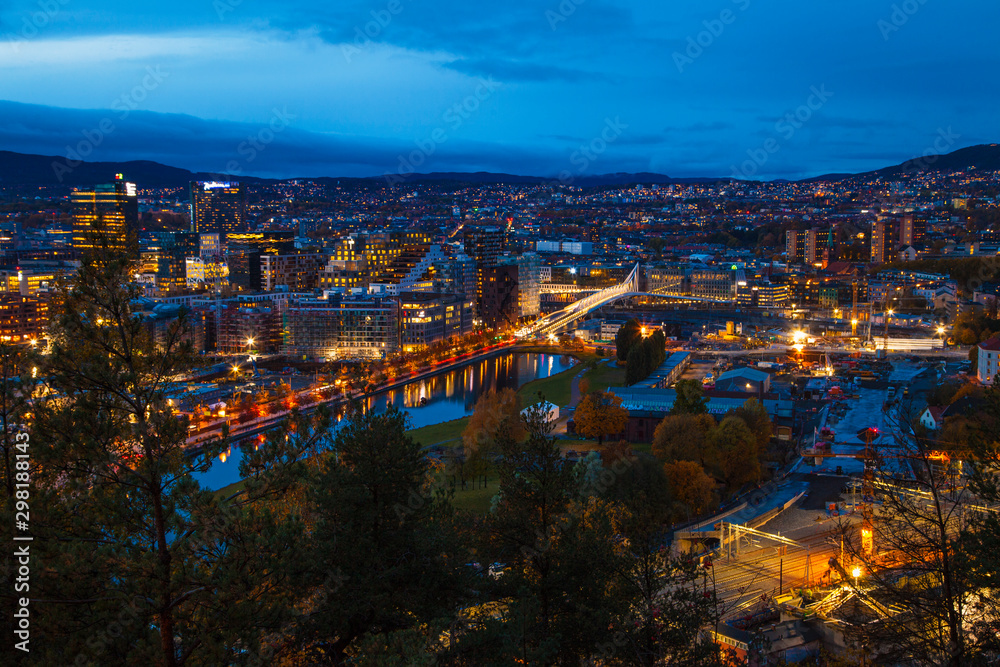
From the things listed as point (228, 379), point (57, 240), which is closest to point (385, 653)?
point (228, 379)

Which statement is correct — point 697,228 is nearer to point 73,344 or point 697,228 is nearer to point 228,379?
point 228,379

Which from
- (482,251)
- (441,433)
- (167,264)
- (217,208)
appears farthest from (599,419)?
(217,208)

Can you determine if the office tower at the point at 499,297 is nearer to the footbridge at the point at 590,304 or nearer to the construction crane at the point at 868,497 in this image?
the footbridge at the point at 590,304

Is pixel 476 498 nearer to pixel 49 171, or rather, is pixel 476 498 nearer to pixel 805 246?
pixel 805 246

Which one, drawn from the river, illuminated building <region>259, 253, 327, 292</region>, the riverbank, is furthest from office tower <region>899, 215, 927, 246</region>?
illuminated building <region>259, 253, 327, 292</region>

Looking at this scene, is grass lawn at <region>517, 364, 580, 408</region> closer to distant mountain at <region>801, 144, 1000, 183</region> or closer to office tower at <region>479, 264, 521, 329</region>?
office tower at <region>479, 264, 521, 329</region>

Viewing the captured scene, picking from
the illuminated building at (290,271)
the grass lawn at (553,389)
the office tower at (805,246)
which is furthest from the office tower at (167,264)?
the office tower at (805,246)
